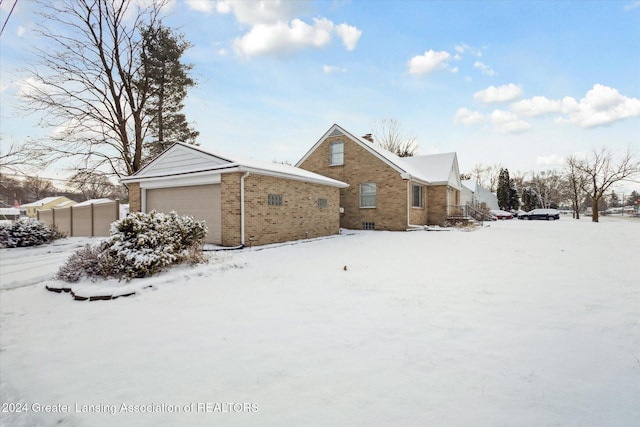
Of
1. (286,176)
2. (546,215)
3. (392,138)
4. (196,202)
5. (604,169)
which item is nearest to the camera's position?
(196,202)

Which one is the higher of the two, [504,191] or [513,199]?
[504,191]

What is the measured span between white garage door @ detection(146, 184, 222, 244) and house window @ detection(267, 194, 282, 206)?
1.91m

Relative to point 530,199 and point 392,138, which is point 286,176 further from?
point 530,199

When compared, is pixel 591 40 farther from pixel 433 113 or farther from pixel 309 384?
pixel 309 384

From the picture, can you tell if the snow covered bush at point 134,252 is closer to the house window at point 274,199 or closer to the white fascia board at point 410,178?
the house window at point 274,199

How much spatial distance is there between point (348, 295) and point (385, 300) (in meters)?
0.64

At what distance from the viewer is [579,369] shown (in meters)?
2.71

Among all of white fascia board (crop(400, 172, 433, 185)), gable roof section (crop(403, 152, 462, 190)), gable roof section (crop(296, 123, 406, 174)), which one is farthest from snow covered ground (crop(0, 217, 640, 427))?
gable roof section (crop(403, 152, 462, 190))

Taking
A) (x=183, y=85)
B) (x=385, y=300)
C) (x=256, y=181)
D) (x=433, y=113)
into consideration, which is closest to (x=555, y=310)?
(x=385, y=300)

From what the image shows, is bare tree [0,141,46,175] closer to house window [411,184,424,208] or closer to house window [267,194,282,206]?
house window [267,194,282,206]

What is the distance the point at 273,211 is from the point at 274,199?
497 mm

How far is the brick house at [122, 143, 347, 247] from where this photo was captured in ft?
35.6

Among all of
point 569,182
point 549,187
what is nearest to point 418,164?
point 569,182

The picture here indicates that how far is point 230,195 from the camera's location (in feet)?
35.6
